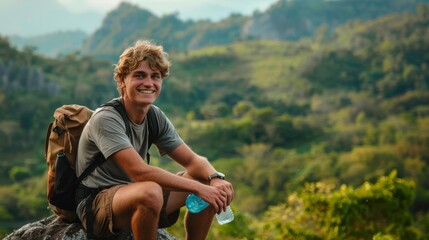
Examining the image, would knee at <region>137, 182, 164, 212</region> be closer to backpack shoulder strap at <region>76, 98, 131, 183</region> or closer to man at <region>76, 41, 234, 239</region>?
man at <region>76, 41, 234, 239</region>

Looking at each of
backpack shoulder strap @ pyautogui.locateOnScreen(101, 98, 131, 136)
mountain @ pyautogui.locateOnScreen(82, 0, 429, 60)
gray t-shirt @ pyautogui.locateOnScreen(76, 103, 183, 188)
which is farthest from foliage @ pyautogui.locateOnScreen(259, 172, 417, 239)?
mountain @ pyautogui.locateOnScreen(82, 0, 429, 60)

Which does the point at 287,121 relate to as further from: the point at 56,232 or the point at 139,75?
the point at 139,75

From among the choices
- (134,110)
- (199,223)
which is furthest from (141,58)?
(199,223)

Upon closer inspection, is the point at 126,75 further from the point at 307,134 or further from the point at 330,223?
the point at 307,134

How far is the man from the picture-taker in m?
3.10

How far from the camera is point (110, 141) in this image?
319cm

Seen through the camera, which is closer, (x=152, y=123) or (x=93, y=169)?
(x=93, y=169)

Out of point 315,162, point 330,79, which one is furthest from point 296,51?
point 315,162

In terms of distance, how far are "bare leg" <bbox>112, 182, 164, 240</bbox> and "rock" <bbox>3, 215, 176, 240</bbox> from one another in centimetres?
49

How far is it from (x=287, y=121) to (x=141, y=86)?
58.7m

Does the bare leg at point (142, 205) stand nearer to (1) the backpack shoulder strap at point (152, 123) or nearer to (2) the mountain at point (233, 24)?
(1) the backpack shoulder strap at point (152, 123)

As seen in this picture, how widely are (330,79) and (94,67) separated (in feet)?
111

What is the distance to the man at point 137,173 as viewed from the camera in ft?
10.2

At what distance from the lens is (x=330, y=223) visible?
6.98 meters
